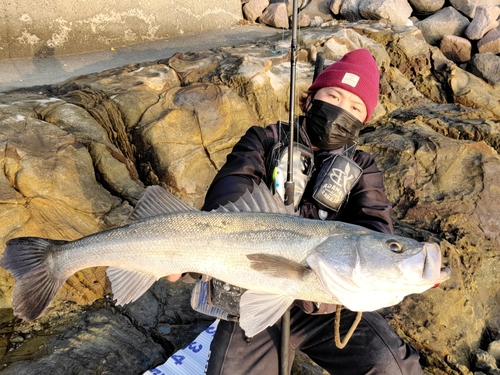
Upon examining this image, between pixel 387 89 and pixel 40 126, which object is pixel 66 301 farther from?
pixel 387 89

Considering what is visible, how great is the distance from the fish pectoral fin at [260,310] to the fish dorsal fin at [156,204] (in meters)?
0.75

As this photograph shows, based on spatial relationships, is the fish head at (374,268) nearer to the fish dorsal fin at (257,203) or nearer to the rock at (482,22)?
the fish dorsal fin at (257,203)

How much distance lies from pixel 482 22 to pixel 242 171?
12.2 meters

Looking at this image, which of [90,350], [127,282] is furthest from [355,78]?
[90,350]

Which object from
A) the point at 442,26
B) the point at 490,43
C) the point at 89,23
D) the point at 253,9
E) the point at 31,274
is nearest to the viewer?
the point at 31,274

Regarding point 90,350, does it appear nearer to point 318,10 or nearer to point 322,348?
point 322,348

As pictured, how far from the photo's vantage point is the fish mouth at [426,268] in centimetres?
239

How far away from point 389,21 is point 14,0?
9118mm

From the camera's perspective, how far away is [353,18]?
42.9 ft

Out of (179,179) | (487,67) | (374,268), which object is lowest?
(179,179)

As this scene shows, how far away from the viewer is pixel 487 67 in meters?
10.9

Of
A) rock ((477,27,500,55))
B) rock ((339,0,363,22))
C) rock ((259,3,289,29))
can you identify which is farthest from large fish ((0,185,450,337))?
rock ((477,27,500,55))

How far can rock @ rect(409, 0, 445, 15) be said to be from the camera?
1427cm

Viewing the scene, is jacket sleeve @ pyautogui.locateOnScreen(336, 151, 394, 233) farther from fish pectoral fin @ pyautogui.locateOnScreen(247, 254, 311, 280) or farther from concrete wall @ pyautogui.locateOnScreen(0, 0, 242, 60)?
concrete wall @ pyautogui.locateOnScreen(0, 0, 242, 60)
